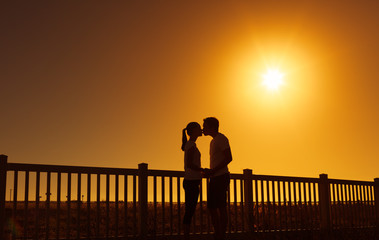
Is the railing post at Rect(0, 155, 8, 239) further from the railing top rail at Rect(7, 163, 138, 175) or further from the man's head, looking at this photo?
the man's head

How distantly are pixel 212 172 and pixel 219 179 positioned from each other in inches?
6.6

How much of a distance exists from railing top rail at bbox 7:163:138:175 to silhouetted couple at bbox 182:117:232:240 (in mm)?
1538

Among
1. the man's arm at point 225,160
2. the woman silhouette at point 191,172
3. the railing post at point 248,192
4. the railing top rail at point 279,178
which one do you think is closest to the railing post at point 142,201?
the woman silhouette at point 191,172

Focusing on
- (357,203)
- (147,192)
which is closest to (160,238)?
(147,192)

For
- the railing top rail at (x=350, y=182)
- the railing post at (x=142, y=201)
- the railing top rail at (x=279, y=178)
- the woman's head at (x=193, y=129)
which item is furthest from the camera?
the railing top rail at (x=350, y=182)

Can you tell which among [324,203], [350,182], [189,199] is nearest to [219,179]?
[189,199]

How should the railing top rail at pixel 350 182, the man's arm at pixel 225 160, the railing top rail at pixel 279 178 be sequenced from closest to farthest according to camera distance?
1. the man's arm at pixel 225 160
2. the railing top rail at pixel 279 178
3. the railing top rail at pixel 350 182

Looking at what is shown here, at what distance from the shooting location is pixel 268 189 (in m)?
11.0

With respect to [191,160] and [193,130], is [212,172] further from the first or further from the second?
[193,130]

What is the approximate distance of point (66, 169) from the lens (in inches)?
329

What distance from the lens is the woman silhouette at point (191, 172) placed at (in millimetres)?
7770

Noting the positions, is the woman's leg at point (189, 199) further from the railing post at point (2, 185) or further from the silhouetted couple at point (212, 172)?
the railing post at point (2, 185)

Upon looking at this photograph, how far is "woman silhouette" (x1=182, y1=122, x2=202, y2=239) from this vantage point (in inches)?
306

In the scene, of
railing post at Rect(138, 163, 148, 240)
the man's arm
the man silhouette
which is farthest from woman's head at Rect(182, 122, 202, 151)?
railing post at Rect(138, 163, 148, 240)
